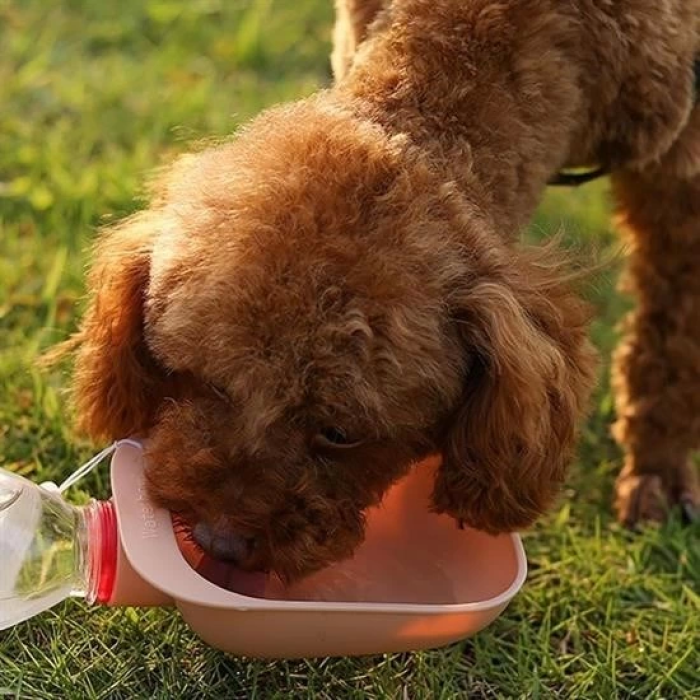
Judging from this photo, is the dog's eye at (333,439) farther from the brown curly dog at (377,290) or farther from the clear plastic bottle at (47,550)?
the clear plastic bottle at (47,550)

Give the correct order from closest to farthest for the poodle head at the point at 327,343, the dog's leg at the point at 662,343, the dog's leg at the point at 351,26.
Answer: the poodle head at the point at 327,343 < the dog's leg at the point at 351,26 < the dog's leg at the point at 662,343

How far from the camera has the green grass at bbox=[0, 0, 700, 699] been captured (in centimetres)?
250

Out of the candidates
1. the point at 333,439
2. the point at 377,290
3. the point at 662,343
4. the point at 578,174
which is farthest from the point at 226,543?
the point at 662,343

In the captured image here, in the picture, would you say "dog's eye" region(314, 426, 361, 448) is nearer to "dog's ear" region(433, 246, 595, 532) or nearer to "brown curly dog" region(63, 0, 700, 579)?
"brown curly dog" region(63, 0, 700, 579)

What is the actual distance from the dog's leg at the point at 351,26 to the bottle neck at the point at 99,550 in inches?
41.5

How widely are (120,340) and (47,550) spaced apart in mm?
395

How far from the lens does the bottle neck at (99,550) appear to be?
89.1 inches

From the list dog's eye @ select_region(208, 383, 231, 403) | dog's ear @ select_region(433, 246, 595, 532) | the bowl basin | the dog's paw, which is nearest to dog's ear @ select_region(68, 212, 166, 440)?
the bowl basin

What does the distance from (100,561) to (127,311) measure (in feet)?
1.46

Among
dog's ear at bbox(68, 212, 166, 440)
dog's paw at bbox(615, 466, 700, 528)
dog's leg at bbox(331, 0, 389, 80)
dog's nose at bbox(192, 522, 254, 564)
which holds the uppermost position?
dog's leg at bbox(331, 0, 389, 80)

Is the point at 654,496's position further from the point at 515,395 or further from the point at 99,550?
the point at 99,550

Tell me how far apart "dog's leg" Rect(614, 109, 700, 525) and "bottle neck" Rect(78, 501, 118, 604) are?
4.66 feet

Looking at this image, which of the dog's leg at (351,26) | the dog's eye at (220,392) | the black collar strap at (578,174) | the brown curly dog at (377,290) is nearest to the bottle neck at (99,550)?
the brown curly dog at (377,290)

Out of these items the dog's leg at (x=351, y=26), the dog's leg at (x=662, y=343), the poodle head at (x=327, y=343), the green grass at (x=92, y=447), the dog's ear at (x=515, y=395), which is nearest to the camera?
the poodle head at (x=327, y=343)
